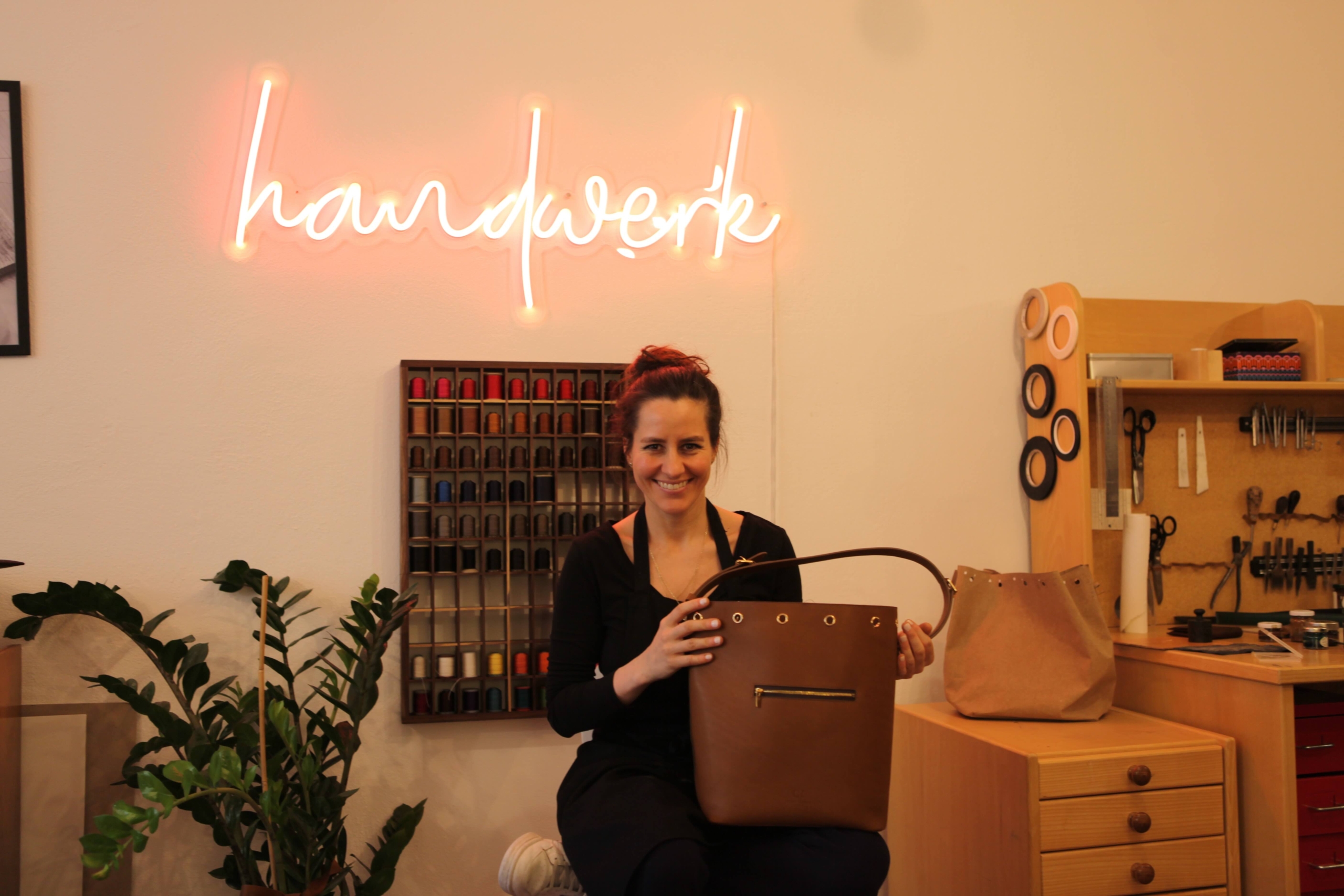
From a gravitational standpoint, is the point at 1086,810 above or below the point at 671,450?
below

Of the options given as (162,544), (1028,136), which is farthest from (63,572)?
(1028,136)

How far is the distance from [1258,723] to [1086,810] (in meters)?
0.45

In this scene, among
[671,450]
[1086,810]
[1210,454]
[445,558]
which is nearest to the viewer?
[671,450]

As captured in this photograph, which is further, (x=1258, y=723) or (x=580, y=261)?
(x=580, y=261)

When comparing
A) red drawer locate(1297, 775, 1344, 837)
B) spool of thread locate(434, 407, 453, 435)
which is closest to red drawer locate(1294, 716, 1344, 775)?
red drawer locate(1297, 775, 1344, 837)

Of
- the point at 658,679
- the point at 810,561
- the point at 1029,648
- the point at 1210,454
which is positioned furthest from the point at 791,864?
the point at 1210,454

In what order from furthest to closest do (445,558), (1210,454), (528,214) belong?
(1210,454), (528,214), (445,558)

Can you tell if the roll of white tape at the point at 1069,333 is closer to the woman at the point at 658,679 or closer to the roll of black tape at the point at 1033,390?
the roll of black tape at the point at 1033,390

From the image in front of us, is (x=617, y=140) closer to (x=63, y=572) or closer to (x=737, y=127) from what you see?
(x=737, y=127)

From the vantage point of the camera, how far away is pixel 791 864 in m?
1.55

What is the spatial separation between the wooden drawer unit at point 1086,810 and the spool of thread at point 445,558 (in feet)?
4.16

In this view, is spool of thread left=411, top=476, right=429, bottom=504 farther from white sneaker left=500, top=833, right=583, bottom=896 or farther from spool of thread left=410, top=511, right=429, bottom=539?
white sneaker left=500, top=833, right=583, bottom=896

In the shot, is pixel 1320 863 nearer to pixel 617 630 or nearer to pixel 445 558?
pixel 617 630

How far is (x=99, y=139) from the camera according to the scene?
235 cm
